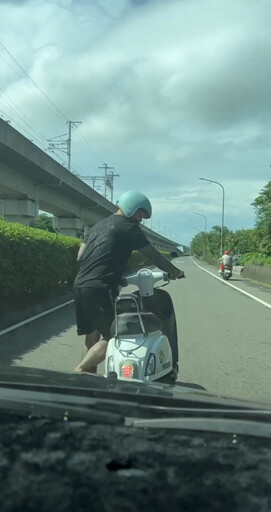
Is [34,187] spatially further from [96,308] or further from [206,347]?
[96,308]

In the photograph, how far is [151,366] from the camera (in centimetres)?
418

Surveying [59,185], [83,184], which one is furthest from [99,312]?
[83,184]

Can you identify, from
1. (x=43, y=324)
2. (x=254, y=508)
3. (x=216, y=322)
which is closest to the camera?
(x=254, y=508)

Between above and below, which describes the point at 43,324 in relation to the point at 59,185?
below

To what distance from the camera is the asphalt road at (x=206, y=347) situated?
699cm

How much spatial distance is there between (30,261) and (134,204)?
8251mm

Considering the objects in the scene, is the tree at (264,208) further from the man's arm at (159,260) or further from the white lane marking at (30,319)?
the man's arm at (159,260)

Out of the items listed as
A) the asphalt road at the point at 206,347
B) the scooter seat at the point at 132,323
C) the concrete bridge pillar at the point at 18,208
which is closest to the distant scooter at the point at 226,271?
the concrete bridge pillar at the point at 18,208

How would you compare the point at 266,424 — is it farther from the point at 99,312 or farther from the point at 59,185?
the point at 59,185

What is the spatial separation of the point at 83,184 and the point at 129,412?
3667 cm

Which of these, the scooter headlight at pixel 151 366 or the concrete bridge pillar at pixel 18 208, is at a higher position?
the concrete bridge pillar at pixel 18 208

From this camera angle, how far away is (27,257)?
40.4 ft

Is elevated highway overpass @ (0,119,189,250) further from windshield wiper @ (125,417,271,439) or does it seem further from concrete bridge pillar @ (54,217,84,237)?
windshield wiper @ (125,417,271,439)

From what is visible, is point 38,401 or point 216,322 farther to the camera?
point 216,322
